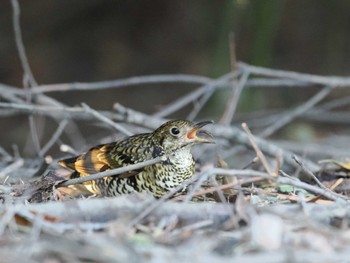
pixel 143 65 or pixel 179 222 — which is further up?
pixel 143 65

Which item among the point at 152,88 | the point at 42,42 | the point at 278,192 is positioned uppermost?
the point at 42,42

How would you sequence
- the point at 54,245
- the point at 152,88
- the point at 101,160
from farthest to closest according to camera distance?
the point at 152,88 < the point at 101,160 < the point at 54,245

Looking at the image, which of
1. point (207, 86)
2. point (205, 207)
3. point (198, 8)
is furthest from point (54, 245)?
point (198, 8)

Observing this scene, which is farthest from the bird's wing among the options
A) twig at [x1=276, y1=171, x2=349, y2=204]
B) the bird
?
twig at [x1=276, y1=171, x2=349, y2=204]

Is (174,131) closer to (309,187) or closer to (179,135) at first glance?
(179,135)

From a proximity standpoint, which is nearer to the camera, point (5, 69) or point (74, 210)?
Answer: point (74, 210)

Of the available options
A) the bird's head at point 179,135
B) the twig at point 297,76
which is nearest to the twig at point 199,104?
the twig at point 297,76

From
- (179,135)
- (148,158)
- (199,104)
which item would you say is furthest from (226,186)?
(199,104)

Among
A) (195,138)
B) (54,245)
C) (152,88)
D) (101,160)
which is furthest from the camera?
(152,88)

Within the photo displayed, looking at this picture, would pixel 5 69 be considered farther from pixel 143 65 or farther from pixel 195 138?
pixel 195 138
